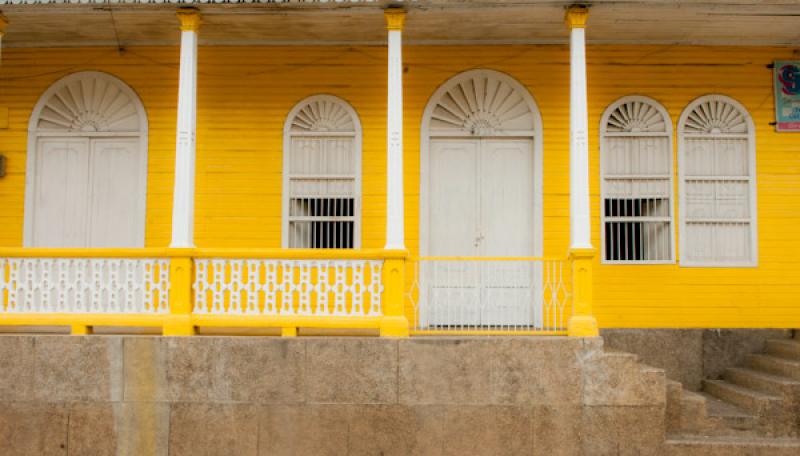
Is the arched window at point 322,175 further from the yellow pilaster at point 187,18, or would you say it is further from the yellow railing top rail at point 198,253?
A: the yellow pilaster at point 187,18

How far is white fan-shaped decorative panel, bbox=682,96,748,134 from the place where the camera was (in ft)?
32.2

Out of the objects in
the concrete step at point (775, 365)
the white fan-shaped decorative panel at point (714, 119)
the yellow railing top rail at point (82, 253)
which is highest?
the white fan-shaped decorative panel at point (714, 119)

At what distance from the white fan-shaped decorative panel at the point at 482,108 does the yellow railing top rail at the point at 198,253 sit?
250 cm

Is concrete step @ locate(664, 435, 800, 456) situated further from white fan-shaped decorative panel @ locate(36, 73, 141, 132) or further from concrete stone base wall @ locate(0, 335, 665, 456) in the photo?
white fan-shaped decorative panel @ locate(36, 73, 141, 132)

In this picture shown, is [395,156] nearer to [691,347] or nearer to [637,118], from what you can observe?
[637,118]

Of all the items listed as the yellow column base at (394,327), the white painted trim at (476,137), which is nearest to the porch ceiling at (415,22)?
the white painted trim at (476,137)

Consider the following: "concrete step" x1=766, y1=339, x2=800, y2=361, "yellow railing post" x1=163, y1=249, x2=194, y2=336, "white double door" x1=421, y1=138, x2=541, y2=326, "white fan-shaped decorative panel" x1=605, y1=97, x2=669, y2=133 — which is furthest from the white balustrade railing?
"yellow railing post" x1=163, y1=249, x2=194, y2=336

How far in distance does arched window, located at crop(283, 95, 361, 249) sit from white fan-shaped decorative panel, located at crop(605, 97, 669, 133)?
3304 millimetres

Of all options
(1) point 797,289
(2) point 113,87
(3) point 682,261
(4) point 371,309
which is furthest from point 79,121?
(1) point 797,289

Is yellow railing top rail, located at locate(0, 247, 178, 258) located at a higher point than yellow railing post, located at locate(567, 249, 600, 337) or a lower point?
higher

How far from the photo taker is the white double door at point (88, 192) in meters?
9.95

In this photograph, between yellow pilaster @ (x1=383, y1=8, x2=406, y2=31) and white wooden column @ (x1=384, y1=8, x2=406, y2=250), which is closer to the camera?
white wooden column @ (x1=384, y1=8, x2=406, y2=250)

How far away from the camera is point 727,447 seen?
25.4 feet

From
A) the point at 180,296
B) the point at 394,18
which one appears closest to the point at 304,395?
the point at 180,296
